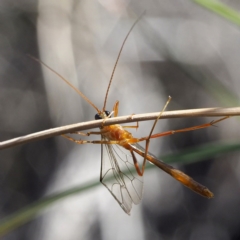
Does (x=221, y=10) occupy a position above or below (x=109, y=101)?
above

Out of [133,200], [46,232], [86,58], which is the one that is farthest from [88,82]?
[133,200]

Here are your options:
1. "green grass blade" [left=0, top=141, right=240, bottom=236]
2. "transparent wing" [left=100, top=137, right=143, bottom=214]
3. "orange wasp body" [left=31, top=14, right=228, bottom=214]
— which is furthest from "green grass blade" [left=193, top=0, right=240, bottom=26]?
"transparent wing" [left=100, top=137, right=143, bottom=214]

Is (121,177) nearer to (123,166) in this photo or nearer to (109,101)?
(123,166)

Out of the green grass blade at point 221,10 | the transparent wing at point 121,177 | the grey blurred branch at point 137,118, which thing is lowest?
the transparent wing at point 121,177

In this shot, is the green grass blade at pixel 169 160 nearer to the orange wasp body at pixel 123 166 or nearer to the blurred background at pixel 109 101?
the orange wasp body at pixel 123 166

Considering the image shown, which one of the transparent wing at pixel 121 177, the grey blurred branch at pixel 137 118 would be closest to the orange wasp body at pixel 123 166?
the transparent wing at pixel 121 177

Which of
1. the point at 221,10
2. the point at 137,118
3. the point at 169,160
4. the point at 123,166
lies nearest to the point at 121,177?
the point at 123,166
